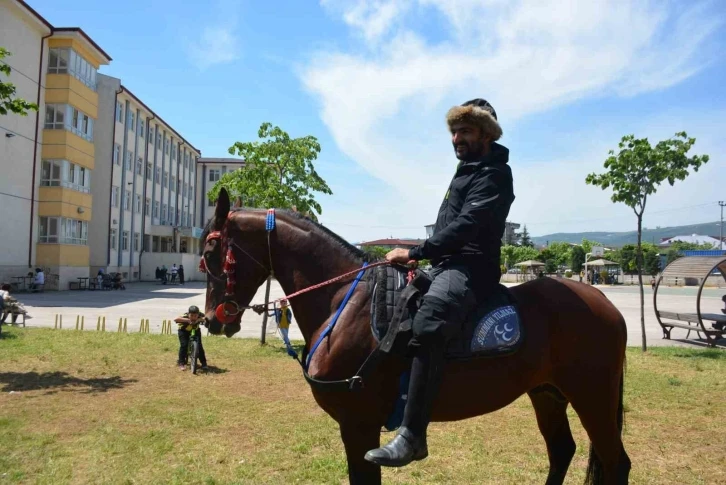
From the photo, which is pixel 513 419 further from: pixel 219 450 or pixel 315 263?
pixel 315 263

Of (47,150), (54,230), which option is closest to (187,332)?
(54,230)

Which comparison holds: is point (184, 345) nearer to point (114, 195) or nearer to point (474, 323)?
point (474, 323)

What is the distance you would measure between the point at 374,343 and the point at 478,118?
1.69 m

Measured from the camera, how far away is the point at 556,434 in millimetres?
4211

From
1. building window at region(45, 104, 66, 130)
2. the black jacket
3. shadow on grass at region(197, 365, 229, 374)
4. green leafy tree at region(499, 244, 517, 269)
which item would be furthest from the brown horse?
green leafy tree at region(499, 244, 517, 269)

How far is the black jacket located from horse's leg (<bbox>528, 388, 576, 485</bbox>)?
1.58 metres

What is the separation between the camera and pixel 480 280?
3.30 meters

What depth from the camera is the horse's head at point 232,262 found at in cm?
351

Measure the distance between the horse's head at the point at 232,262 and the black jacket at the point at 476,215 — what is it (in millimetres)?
1175

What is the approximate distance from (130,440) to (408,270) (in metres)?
4.71

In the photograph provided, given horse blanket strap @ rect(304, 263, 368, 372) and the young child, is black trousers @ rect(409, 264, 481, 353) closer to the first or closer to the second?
horse blanket strap @ rect(304, 263, 368, 372)

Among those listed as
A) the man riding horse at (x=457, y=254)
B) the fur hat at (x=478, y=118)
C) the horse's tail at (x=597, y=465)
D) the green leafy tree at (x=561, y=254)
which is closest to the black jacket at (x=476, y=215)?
Answer: the man riding horse at (x=457, y=254)

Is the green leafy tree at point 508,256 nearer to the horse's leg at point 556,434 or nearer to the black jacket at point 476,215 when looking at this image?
the horse's leg at point 556,434

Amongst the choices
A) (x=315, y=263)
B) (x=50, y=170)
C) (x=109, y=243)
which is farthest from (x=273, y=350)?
(x=109, y=243)
